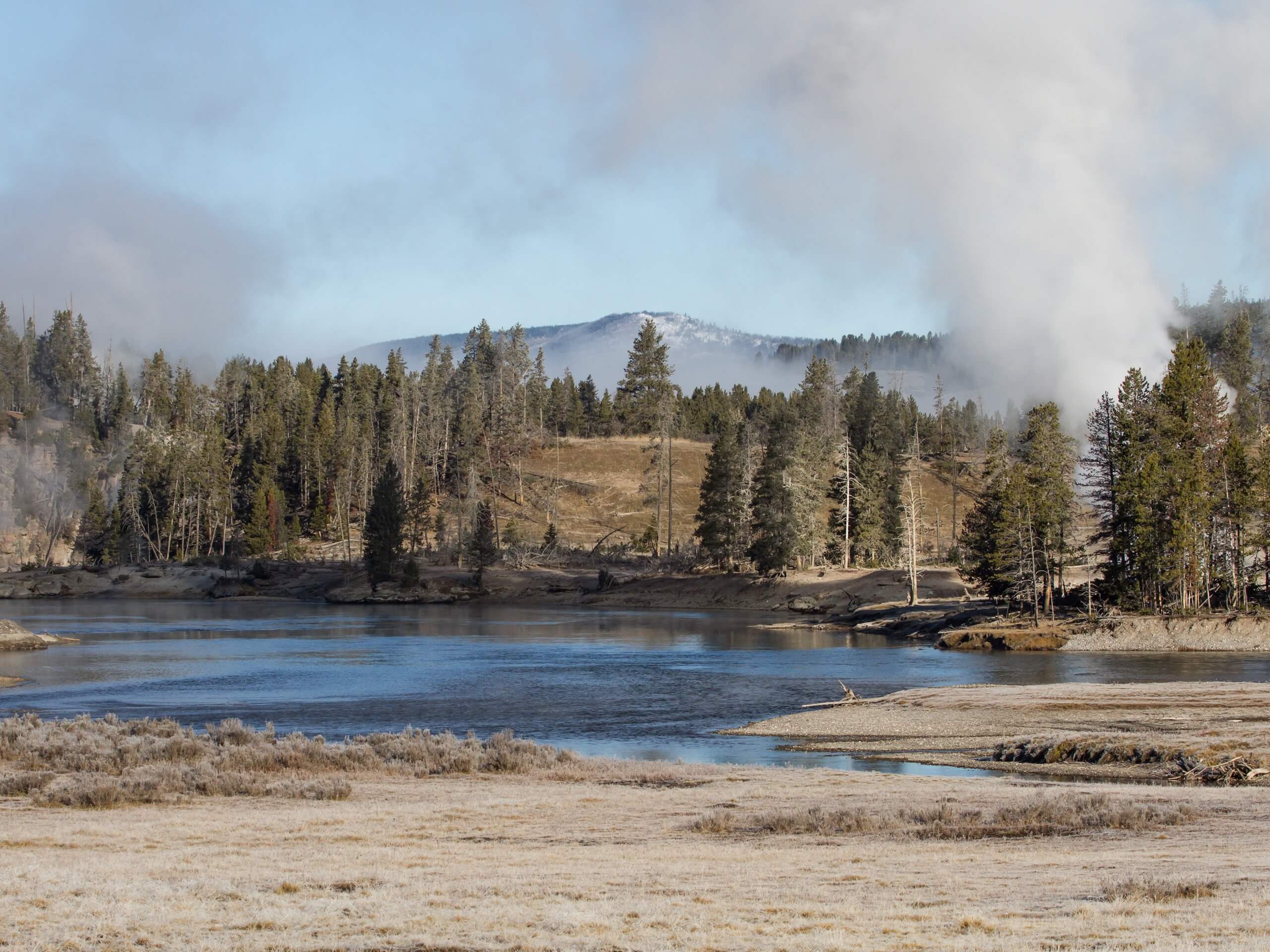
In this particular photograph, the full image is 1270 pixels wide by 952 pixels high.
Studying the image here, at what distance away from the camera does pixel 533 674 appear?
54.0m

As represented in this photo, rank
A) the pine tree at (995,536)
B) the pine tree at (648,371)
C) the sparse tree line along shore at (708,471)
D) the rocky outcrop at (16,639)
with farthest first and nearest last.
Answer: the pine tree at (648,371) < the pine tree at (995,536) < the sparse tree line along shore at (708,471) < the rocky outcrop at (16,639)

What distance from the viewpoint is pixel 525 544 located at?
128 metres

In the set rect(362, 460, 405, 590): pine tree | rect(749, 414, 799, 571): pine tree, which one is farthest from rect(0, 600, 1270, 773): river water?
rect(362, 460, 405, 590): pine tree

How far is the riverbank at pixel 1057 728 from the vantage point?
28.0 m

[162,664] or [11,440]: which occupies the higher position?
[11,440]

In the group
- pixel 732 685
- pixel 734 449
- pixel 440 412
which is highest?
pixel 440 412

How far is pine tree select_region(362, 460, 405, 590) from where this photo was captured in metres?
116

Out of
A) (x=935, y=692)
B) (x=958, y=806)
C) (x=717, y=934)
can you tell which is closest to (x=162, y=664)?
(x=935, y=692)

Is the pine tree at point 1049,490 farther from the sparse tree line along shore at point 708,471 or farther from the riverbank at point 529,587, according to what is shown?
the riverbank at point 529,587

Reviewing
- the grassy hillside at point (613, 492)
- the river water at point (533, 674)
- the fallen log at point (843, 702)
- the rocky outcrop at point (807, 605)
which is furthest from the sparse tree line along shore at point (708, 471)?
the fallen log at point (843, 702)

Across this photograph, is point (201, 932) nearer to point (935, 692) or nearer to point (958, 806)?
point (958, 806)

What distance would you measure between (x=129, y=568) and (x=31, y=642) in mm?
70581

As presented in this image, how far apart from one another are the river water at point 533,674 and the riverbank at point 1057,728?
6.66 ft

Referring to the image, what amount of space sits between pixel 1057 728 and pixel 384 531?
8955 centimetres
